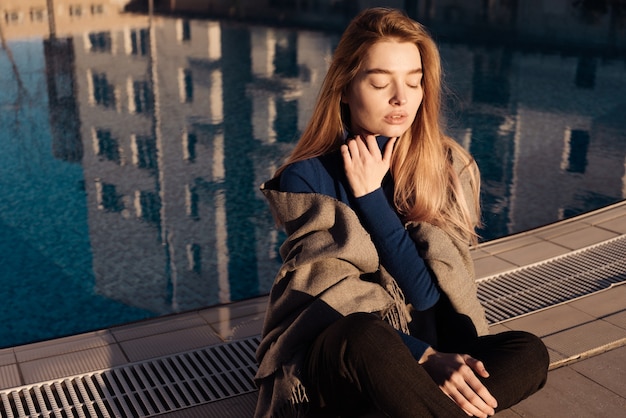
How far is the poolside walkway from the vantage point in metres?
3.40

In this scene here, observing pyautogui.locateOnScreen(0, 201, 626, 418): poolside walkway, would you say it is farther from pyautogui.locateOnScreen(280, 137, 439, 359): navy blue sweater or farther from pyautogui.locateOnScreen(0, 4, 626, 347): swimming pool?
pyautogui.locateOnScreen(0, 4, 626, 347): swimming pool

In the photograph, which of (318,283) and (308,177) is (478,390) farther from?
(308,177)

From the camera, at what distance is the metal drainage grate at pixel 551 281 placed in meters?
4.46

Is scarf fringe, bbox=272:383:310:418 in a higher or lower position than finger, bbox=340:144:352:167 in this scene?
lower

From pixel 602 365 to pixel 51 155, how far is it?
7466 millimetres

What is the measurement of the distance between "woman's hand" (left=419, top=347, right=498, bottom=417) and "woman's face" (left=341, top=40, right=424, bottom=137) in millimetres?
863

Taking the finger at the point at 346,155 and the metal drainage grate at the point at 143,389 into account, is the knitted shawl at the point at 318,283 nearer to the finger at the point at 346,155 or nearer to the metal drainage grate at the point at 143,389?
the finger at the point at 346,155

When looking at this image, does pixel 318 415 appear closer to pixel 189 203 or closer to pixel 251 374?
pixel 251 374

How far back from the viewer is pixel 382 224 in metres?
2.74

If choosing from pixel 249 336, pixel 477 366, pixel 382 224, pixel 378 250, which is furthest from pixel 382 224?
pixel 249 336

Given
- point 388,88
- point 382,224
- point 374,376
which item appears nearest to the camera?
point 374,376

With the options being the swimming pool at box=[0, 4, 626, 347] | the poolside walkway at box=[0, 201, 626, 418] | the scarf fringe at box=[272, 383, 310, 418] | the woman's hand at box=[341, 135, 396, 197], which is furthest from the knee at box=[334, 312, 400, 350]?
the swimming pool at box=[0, 4, 626, 347]

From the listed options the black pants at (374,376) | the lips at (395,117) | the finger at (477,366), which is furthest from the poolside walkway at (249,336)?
the lips at (395,117)

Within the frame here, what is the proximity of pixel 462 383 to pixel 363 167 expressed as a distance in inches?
31.8
